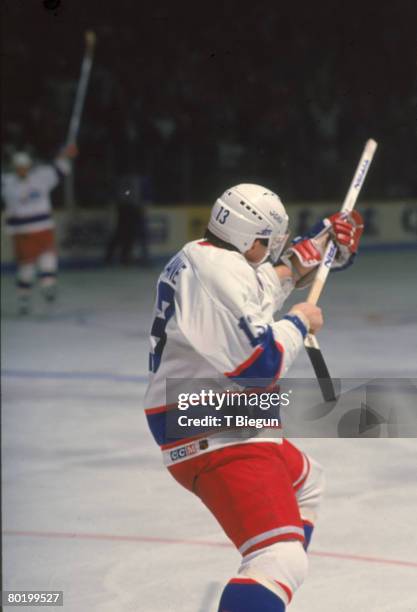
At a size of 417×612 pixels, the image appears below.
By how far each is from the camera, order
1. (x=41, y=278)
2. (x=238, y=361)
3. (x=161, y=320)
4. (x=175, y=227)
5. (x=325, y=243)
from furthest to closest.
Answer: (x=175, y=227) → (x=41, y=278) → (x=325, y=243) → (x=161, y=320) → (x=238, y=361)

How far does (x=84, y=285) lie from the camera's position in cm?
1484

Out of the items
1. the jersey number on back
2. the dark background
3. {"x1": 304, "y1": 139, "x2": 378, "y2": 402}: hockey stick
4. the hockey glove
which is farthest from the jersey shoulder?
the dark background

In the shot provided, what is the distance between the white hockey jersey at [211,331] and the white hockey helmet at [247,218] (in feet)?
0.16

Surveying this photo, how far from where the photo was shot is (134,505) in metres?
5.09

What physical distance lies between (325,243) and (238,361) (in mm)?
660

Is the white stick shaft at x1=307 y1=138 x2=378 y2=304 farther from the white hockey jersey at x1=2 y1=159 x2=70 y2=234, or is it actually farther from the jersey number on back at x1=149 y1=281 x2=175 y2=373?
the white hockey jersey at x1=2 y1=159 x2=70 y2=234

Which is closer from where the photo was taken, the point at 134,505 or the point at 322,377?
the point at 322,377

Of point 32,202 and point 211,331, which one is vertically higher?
point 211,331

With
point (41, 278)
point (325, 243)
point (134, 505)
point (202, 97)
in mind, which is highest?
point (325, 243)

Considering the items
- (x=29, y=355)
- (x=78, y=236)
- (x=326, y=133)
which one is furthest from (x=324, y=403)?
(x=326, y=133)

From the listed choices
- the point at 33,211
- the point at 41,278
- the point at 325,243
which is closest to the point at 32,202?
the point at 33,211

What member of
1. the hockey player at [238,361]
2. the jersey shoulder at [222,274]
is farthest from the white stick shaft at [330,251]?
the jersey shoulder at [222,274]

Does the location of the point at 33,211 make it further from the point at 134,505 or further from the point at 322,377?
the point at 322,377

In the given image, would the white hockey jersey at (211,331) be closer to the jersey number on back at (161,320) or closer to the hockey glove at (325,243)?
the jersey number on back at (161,320)
